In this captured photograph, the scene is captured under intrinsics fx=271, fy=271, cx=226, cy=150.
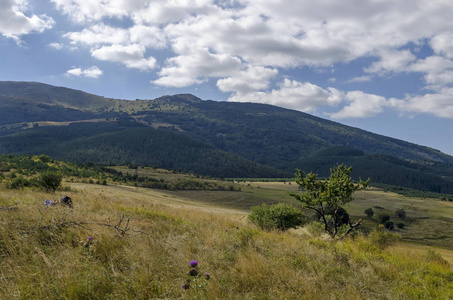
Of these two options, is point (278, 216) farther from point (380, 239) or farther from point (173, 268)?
point (173, 268)

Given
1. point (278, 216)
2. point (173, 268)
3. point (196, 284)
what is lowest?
point (278, 216)

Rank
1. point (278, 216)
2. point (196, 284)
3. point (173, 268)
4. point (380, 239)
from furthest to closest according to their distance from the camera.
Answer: point (278, 216) < point (380, 239) < point (173, 268) < point (196, 284)

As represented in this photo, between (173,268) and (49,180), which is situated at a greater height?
(173,268)

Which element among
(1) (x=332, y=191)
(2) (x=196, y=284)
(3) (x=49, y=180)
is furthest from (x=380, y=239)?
(3) (x=49, y=180)

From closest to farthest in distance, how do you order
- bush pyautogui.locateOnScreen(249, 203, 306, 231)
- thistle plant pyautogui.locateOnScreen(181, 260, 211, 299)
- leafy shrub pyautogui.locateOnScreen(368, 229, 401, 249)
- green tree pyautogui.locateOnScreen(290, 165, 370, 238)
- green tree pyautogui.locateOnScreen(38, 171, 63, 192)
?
thistle plant pyautogui.locateOnScreen(181, 260, 211, 299), leafy shrub pyautogui.locateOnScreen(368, 229, 401, 249), green tree pyautogui.locateOnScreen(290, 165, 370, 238), bush pyautogui.locateOnScreen(249, 203, 306, 231), green tree pyautogui.locateOnScreen(38, 171, 63, 192)

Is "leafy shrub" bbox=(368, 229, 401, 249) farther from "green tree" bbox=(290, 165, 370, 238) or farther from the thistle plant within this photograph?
the thistle plant

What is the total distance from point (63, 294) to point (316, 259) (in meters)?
5.94

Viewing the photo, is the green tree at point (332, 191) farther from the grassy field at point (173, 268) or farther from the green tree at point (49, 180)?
the green tree at point (49, 180)

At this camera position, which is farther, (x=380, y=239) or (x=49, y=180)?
(x=49, y=180)

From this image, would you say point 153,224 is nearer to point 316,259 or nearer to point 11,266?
point 11,266

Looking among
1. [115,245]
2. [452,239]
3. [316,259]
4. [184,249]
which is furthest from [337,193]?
[452,239]

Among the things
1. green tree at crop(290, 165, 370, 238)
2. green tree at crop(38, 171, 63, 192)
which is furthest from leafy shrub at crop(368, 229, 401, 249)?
green tree at crop(38, 171, 63, 192)

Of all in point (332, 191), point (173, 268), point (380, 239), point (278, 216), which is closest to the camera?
point (173, 268)

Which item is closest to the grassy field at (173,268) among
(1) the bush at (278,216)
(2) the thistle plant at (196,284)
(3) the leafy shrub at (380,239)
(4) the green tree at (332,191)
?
(2) the thistle plant at (196,284)
